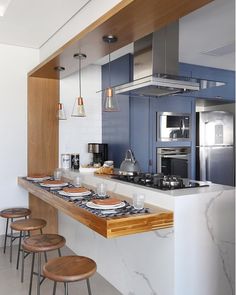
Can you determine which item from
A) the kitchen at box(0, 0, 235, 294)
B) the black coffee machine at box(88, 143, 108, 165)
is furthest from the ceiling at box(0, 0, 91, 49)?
the black coffee machine at box(88, 143, 108, 165)

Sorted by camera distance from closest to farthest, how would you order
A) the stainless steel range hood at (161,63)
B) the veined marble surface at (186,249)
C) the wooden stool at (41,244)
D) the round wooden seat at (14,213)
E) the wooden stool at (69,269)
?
the wooden stool at (69,269) → the veined marble surface at (186,249) → the wooden stool at (41,244) → the stainless steel range hood at (161,63) → the round wooden seat at (14,213)

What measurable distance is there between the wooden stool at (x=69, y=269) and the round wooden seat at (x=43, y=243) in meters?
0.29

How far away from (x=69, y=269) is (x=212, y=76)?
3510 mm

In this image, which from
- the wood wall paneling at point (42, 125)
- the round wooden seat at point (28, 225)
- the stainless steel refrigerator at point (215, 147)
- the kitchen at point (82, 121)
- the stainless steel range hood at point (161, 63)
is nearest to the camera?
the stainless steel range hood at point (161, 63)

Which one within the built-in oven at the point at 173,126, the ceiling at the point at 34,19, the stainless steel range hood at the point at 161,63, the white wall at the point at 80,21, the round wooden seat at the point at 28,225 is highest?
the ceiling at the point at 34,19

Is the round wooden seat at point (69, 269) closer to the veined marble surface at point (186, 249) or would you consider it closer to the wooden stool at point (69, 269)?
the wooden stool at point (69, 269)

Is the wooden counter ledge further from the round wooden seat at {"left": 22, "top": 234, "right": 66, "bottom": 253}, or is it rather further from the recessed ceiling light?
the recessed ceiling light

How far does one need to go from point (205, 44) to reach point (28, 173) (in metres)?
2.57

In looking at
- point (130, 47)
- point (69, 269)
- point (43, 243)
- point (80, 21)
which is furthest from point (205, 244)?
point (130, 47)

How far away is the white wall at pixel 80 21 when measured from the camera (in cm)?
222

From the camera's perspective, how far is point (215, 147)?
4332 millimetres

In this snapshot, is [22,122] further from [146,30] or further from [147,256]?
[147,256]

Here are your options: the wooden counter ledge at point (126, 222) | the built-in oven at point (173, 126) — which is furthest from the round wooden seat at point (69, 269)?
the built-in oven at point (173, 126)

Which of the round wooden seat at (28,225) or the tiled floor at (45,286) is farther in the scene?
the round wooden seat at (28,225)
